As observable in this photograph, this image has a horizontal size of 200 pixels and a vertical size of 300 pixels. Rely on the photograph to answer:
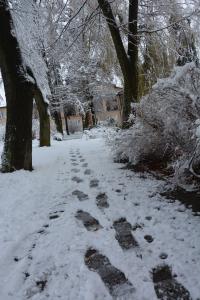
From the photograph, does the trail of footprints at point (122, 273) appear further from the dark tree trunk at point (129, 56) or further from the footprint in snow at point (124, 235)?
the dark tree trunk at point (129, 56)

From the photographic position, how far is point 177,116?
3.49 m

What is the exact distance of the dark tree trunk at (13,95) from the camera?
5957mm

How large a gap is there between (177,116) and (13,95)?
3.76 meters

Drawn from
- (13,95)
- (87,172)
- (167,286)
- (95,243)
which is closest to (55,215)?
(95,243)

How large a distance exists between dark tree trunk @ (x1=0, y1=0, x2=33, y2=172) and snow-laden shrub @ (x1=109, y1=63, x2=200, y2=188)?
2.59 metres

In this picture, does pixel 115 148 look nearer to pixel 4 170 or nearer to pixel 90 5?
pixel 4 170

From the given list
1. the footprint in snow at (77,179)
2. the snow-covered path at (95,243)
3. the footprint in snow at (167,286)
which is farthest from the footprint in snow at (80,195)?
the footprint in snow at (167,286)

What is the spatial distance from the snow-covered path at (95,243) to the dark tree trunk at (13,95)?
6.70ft

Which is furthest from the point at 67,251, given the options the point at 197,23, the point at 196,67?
the point at 197,23

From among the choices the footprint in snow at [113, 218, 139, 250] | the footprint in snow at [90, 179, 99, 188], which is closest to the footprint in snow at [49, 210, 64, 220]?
the footprint in snow at [113, 218, 139, 250]

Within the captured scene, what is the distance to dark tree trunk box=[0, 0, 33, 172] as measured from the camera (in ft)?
19.5

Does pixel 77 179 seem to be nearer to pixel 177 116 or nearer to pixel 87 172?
pixel 87 172

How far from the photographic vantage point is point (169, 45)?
7.88 meters

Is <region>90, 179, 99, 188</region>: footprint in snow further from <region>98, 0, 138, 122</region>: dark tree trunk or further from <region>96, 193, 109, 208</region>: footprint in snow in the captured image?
<region>98, 0, 138, 122</region>: dark tree trunk
